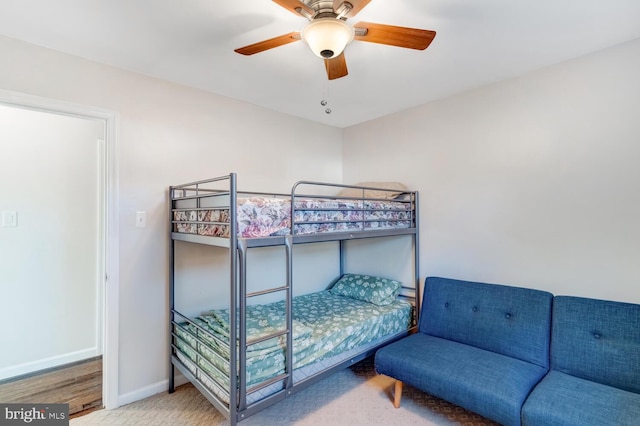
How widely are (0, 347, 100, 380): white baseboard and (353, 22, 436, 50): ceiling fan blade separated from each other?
11.7 feet

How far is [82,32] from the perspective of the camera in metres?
1.81

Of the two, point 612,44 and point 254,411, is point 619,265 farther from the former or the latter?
point 254,411

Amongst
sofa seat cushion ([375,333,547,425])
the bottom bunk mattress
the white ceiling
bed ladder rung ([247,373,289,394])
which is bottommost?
sofa seat cushion ([375,333,547,425])

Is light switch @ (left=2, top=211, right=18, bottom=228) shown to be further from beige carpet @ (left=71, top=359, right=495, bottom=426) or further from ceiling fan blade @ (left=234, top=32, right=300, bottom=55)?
ceiling fan blade @ (left=234, top=32, right=300, bottom=55)

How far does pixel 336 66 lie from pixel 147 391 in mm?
2650

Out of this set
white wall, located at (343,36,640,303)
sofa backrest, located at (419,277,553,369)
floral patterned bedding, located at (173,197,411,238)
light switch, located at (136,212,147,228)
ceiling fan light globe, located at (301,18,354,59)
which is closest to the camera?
ceiling fan light globe, located at (301,18,354,59)

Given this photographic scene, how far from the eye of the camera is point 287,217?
6.47 feet

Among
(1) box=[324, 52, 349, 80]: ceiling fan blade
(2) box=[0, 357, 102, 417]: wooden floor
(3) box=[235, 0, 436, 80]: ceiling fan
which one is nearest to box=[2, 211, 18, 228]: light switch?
(2) box=[0, 357, 102, 417]: wooden floor

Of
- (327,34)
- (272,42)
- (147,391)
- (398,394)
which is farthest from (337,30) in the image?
(147,391)

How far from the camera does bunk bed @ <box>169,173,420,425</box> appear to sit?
1.68m

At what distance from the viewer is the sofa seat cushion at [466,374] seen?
5.59 ft

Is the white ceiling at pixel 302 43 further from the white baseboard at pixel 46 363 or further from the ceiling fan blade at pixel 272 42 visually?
the white baseboard at pixel 46 363

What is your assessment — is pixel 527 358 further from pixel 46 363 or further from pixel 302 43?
pixel 46 363

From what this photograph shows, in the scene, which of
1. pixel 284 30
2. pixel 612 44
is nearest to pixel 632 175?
pixel 612 44
